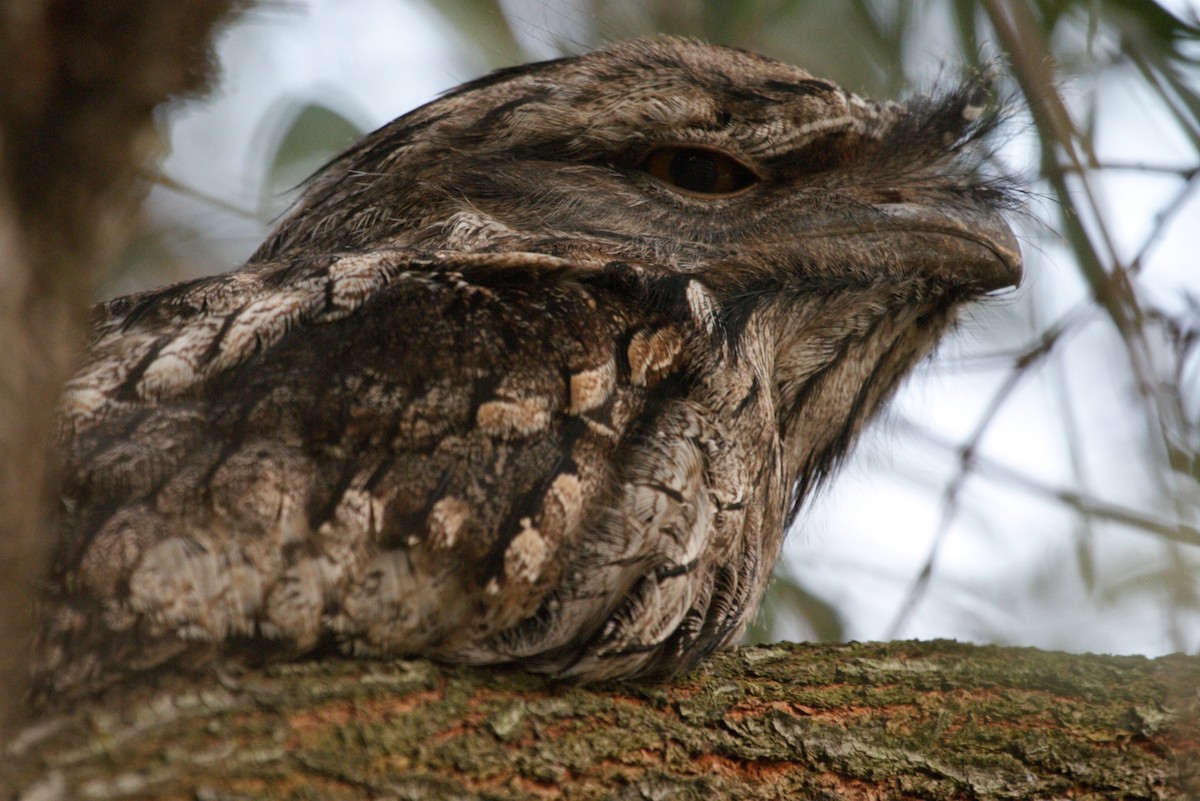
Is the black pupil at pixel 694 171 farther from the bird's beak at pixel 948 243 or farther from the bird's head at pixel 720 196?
the bird's beak at pixel 948 243

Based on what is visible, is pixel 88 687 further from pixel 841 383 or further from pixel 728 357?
pixel 841 383

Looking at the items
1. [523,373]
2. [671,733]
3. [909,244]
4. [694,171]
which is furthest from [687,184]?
[671,733]

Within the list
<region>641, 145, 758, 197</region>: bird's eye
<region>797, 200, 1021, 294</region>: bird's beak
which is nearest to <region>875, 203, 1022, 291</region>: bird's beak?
<region>797, 200, 1021, 294</region>: bird's beak

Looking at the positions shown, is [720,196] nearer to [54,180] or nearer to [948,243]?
[948,243]

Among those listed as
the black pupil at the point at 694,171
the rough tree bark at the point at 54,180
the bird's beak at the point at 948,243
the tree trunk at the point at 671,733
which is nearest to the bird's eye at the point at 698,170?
the black pupil at the point at 694,171

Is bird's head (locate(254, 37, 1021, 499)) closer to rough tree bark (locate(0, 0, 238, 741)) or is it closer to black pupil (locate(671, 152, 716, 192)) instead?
black pupil (locate(671, 152, 716, 192))

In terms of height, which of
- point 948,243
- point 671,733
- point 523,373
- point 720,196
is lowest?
point 671,733
